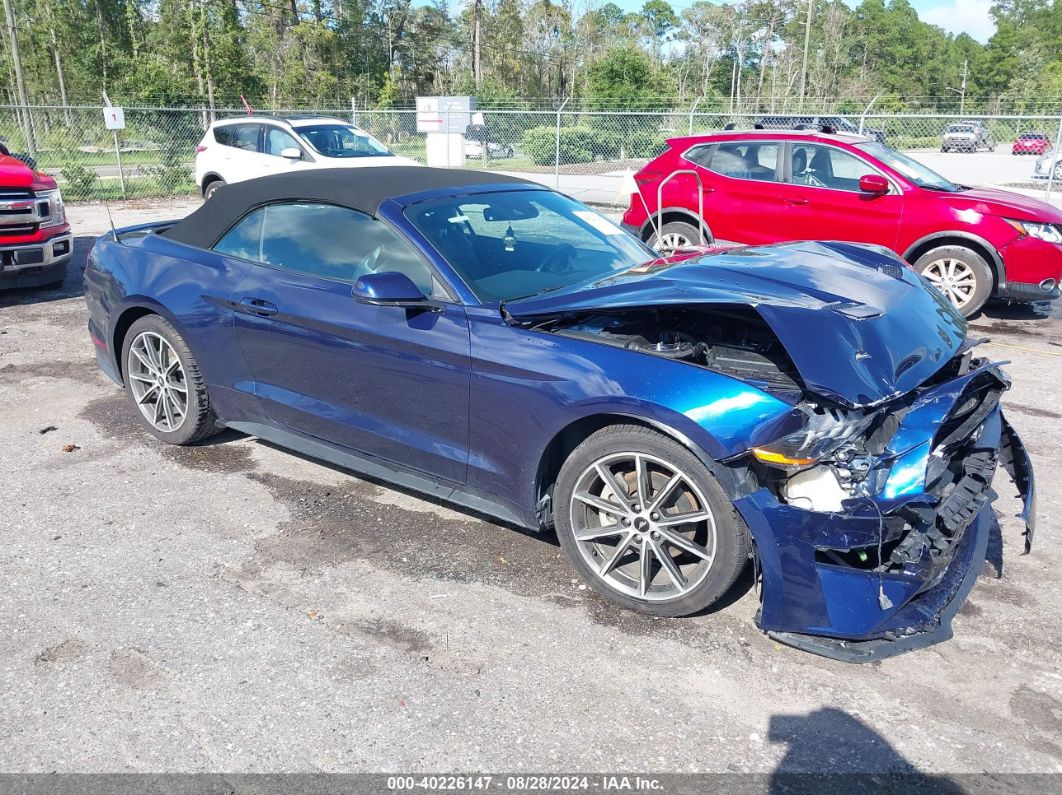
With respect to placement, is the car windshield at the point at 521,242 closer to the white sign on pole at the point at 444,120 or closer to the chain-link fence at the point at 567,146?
the chain-link fence at the point at 567,146

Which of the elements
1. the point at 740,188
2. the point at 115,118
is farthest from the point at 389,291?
the point at 115,118

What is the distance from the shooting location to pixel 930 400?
3.11 metres

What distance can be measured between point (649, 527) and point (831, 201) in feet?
22.1

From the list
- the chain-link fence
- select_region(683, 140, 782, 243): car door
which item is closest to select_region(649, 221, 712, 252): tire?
select_region(683, 140, 782, 243): car door

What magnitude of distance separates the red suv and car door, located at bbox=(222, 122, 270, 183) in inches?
309

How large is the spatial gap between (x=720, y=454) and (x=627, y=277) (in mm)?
1259

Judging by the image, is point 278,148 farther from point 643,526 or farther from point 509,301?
point 643,526

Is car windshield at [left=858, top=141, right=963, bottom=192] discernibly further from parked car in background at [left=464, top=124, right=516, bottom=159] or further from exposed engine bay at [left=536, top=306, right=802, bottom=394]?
parked car in background at [left=464, top=124, right=516, bottom=159]

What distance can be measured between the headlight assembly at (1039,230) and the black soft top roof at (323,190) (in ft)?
18.8

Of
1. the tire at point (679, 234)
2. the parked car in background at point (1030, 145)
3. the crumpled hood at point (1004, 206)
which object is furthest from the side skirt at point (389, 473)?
the parked car in background at point (1030, 145)

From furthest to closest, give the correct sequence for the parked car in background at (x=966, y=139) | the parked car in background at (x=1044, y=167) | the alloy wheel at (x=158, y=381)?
the parked car in background at (x=966, y=139) < the parked car in background at (x=1044, y=167) < the alloy wheel at (x=158, y=381)

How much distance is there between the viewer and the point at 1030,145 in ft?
64.4

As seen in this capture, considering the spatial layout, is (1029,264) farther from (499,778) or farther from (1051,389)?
(499,778)

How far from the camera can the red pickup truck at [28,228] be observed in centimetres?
848
